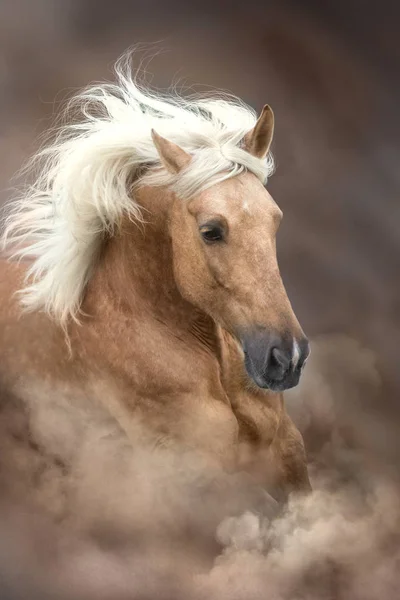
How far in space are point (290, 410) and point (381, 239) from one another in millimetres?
272

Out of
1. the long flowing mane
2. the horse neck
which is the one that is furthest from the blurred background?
the horse neck

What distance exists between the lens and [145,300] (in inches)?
34.2

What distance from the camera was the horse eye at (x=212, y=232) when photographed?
77cm

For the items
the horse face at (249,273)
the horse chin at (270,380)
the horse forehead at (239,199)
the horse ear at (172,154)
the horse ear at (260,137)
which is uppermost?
the horse ear at (260,137)

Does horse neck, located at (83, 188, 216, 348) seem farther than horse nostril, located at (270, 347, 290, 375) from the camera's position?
Yes

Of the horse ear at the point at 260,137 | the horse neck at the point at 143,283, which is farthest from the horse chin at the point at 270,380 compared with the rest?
the horse ear at the point at 260,137

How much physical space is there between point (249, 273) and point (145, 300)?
15 cm

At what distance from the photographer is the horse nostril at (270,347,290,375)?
29.2 inches

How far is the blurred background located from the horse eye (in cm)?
23

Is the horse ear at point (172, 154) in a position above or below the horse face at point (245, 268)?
above

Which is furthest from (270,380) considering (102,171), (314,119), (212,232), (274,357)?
(314,119)

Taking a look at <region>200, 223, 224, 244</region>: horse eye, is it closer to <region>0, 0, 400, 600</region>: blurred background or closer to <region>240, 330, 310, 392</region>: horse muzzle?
<region>240, 330, 310, 392</region>: horse muzzle

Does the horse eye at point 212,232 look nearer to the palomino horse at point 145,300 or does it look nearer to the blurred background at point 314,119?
the palomino horse at point 145,300

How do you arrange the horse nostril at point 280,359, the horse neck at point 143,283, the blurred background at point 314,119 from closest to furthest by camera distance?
the horse nostril at point 280,359 → the horse neck at point 143,283 → the blurred background at point 314,119
